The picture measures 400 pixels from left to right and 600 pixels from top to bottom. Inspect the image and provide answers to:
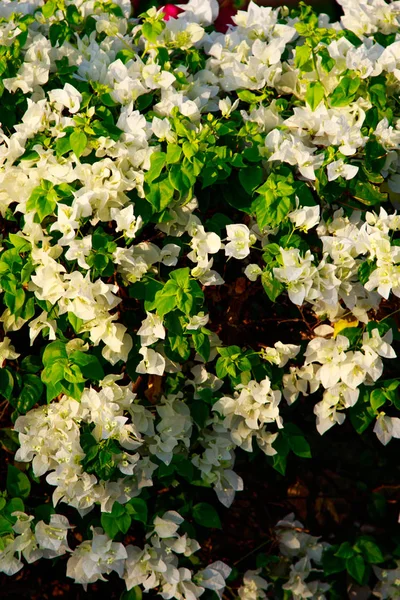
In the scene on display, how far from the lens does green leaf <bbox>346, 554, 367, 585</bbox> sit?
2383 mm

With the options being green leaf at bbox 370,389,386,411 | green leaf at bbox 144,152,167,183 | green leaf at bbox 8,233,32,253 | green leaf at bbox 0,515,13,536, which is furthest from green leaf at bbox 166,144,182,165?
green leaf at bbox 0,515,13,536

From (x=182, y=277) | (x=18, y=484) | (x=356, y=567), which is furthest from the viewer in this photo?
(x=356, y=567)

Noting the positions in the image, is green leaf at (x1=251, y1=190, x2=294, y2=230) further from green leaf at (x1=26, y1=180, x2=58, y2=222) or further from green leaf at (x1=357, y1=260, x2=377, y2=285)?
green leaf at (x1=26, y1=180, x2=58, y2=222)

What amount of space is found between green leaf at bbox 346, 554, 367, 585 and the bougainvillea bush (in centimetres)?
43

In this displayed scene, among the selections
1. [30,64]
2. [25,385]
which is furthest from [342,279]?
[30,64]

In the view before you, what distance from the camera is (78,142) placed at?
1818 mm

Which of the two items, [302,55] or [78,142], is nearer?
[78,142]

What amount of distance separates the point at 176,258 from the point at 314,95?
0.52 meters

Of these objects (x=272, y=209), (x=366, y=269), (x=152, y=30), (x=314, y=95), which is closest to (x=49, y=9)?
(x=152, y=30)

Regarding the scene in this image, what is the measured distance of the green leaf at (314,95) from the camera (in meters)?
1.97

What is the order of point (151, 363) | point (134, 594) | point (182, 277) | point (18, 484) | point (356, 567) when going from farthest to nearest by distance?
point (356, 567), point (134, 594), point (18, 484), point (151, 363), point (182, 277)

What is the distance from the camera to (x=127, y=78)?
6.47 ft

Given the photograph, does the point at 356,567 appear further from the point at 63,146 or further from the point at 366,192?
the point at 63,146

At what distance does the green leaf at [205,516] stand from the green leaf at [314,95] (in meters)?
1.07
